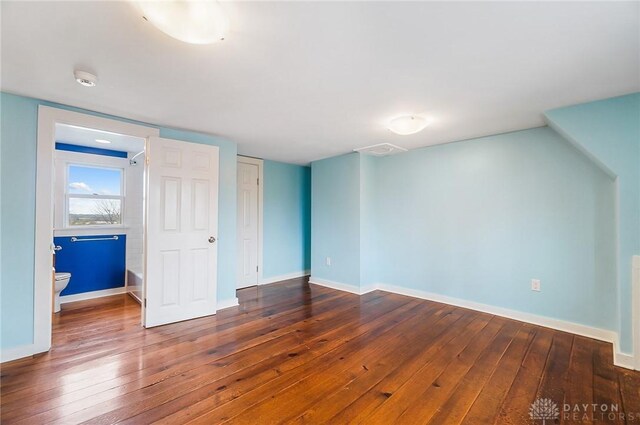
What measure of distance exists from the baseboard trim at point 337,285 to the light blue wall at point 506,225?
0.57 metres

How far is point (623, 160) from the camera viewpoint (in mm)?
2279

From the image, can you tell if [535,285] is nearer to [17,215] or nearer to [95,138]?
[17,215]

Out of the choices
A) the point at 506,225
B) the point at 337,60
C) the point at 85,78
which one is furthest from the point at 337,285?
the point at 85,78

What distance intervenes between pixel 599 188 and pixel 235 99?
3.69 metres

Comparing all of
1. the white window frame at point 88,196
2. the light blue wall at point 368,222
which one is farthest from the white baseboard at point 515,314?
the white window frame at point 88,196

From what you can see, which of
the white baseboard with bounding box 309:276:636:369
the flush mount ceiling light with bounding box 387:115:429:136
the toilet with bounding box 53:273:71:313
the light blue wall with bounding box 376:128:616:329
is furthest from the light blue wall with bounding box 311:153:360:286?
the toilet with bounding box 53:273:71:313

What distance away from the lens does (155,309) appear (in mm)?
2988

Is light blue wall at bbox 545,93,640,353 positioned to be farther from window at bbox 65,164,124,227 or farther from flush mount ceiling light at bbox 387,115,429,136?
window at bbox 65,164,124,227

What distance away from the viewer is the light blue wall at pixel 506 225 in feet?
9.14

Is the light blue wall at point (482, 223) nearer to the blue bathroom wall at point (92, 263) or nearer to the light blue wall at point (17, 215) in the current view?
the blue bathroom wall at point (92, 263)

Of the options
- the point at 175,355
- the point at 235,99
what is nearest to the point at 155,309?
the point at 175,355

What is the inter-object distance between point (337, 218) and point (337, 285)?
1138 millimetres

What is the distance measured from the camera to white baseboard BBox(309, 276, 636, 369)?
7.44 feet

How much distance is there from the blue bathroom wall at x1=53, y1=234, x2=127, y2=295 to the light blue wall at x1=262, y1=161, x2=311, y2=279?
7.44 ft
